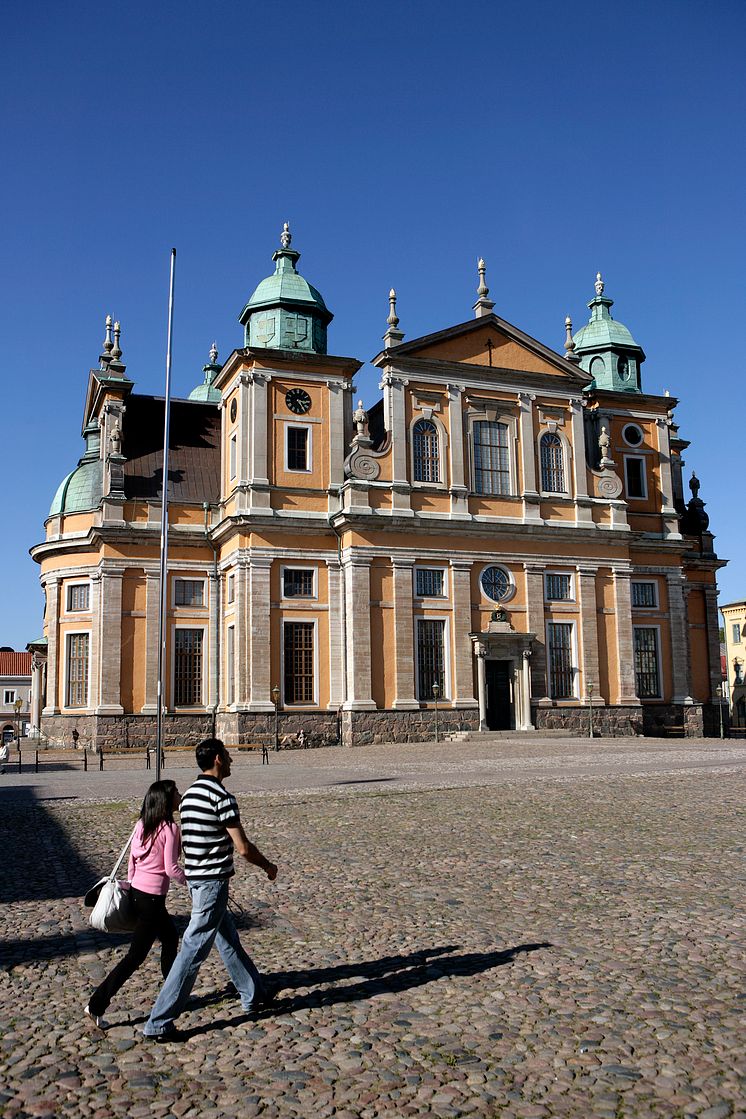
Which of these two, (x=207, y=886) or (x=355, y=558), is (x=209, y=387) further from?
(x=207, y=886)

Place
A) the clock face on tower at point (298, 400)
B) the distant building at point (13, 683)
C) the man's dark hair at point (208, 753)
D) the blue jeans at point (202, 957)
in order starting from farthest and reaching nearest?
the distant building at point (13, 683) → the clock face on tower at point (298, 400) → the man's dark hair at point (208, 753) → the blue jeans at point (202, 957)

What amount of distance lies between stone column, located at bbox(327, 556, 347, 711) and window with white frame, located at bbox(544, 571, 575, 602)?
9168 mm

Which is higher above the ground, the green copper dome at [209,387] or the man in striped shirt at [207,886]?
the green copper dome at [209,387]

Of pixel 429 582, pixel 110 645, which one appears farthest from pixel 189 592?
pixel 429 582

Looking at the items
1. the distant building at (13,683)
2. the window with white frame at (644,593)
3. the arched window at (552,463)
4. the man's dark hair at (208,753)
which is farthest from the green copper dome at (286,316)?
the distant building at (13,683)

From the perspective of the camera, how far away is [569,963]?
7906 mm

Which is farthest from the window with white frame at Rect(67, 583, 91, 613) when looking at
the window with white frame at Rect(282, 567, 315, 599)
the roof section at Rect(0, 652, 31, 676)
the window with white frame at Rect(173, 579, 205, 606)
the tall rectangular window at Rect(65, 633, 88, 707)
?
the roof section at Rect(0, 652, 31, 676)

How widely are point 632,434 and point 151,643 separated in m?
25.1

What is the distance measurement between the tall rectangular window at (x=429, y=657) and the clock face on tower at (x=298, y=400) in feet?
33.0

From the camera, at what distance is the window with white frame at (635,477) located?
49688 mm

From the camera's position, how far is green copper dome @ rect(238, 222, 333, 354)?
44969mm

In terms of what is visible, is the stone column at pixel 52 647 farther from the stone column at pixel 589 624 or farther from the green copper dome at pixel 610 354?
the green copper dome at pixel 610 354

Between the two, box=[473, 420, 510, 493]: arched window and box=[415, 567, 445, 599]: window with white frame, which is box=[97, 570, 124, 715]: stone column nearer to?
box=[415, 567, 445, 599]: window with white frame

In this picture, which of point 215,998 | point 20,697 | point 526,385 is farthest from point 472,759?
point 20,697
